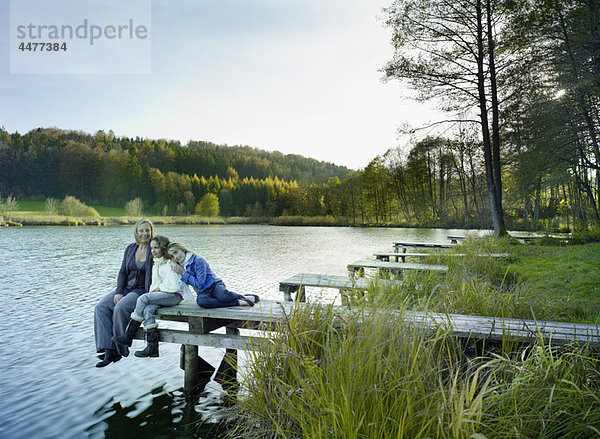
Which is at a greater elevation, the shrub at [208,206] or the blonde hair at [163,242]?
the shrub at [208,206]

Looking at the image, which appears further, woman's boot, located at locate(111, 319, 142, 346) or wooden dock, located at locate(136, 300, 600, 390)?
woman's boot, located at locate(111, 319, 142, 346)

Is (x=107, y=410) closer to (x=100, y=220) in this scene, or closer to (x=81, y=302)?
(x=81, y=302)

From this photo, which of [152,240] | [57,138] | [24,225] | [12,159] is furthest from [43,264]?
[57,138]

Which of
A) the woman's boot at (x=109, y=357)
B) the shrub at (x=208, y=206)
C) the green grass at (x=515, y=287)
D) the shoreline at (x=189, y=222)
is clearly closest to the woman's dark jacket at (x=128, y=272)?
the woman's boot at (x=109, y=357)

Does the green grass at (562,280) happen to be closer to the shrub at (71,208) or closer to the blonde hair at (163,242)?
the blonde hair at (163,242)

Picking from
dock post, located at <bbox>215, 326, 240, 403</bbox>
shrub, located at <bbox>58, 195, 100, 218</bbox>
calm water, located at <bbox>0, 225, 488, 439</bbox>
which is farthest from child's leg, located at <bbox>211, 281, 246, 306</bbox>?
shrub, located at <bbox>58, 195, 100, 218</bbox>

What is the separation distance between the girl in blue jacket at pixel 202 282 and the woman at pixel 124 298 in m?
0.44

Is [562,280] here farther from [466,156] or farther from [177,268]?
[466,156]

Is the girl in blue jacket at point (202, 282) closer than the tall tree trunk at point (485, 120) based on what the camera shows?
Yes

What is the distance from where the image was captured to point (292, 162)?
116m

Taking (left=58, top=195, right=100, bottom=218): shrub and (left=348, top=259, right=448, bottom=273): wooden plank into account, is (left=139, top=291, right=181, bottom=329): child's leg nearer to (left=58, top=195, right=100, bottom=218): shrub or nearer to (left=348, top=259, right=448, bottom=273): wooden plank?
(left=348, top=259, right=448, bottom=273): wooden plank

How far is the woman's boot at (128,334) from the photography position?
3834mm

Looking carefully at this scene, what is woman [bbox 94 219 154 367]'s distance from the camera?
3.89 meters

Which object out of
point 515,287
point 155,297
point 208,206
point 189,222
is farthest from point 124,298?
point 208,206
